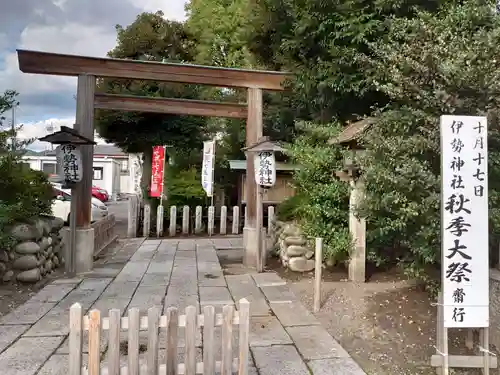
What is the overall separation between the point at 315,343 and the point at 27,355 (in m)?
2.65

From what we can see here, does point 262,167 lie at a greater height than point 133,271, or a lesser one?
greater

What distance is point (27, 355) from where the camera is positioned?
3.71m

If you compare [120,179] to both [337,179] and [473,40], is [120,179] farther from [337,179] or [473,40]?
[473,40]

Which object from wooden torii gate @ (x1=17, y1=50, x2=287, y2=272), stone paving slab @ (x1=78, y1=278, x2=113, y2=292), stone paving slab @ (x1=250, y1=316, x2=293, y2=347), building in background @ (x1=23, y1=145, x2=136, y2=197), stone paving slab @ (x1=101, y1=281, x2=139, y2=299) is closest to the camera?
stone paving slab @ (x1=250, y1=316, x2=293, y2=347)

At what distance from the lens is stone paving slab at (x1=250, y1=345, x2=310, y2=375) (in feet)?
11.4

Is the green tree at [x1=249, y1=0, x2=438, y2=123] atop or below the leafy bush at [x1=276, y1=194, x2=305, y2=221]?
atop

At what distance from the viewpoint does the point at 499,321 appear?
4055 millimetres

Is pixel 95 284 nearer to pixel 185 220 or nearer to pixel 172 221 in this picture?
pixel 172 221

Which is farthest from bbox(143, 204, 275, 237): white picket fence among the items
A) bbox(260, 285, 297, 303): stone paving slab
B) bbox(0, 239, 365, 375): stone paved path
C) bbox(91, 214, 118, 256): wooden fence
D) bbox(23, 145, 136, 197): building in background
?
bbox(23, 145, 136, 197): building in background

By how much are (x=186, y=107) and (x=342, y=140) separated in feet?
12.3

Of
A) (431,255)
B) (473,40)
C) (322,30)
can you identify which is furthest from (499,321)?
(322,30)

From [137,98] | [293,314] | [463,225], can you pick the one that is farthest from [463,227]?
[137,98]

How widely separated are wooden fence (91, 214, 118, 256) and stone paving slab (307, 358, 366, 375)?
6.28 metres

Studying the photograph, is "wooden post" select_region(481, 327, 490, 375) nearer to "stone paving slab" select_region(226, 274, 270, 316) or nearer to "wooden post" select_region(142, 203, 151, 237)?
"stone paving slab" select_region(226, 274, 270, 316)
